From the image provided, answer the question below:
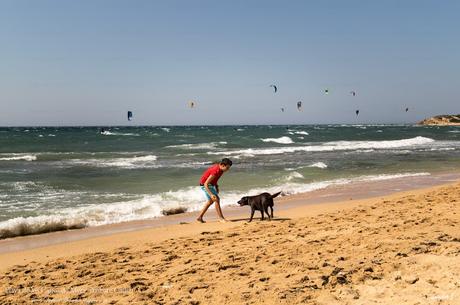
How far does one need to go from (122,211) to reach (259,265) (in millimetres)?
5769

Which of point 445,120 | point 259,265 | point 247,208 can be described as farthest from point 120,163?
point 445,120

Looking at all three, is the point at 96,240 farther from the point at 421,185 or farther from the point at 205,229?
the point at 421,185

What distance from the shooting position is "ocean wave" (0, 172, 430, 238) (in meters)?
8.48

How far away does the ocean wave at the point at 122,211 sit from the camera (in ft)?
27.8

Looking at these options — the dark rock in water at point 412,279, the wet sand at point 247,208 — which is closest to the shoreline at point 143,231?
the wet sand at point 247,208

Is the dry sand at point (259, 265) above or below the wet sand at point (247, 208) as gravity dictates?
above

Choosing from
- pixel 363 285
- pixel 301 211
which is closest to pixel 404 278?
pixel 363 285

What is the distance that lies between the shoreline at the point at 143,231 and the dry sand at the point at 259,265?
6 centimetres

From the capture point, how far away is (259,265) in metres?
5.04

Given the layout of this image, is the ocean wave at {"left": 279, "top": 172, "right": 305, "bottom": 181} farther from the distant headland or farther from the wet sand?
the distant headland

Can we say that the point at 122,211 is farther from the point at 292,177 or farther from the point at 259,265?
the point at 292,177

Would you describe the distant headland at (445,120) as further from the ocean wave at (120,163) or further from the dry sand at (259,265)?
the dry sand at (259,265)

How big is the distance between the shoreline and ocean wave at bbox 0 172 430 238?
0.27m

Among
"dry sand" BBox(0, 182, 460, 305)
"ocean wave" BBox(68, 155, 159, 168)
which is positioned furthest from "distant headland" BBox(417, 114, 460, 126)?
"dry sand" BBox(0, 182, 460, 305)
